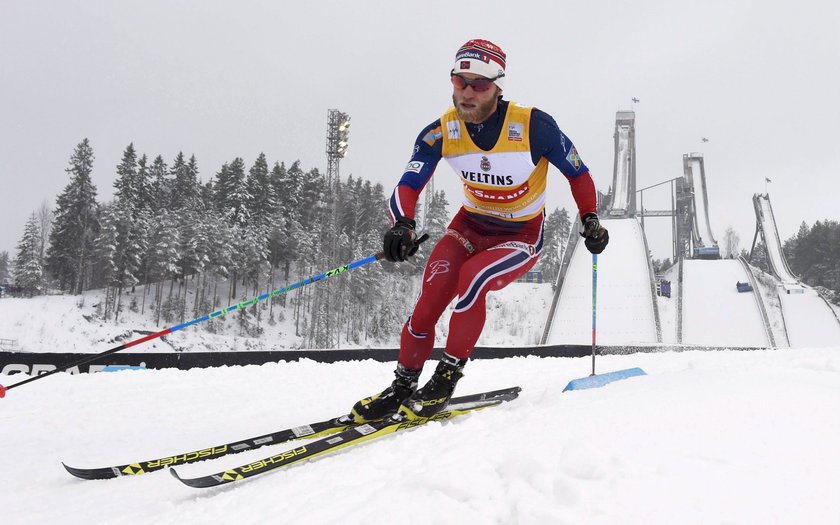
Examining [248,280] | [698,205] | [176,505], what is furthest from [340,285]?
[176,505]

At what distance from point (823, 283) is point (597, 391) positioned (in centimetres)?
5675

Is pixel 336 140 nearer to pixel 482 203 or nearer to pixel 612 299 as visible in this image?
pixel 612 299

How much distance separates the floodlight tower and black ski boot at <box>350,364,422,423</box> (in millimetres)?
22223

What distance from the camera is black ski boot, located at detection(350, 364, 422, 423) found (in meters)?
3.17

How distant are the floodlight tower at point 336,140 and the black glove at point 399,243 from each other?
22.1 metres

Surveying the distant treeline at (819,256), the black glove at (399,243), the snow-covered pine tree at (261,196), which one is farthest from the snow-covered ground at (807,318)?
the snow-covered pine tree at (261,196)

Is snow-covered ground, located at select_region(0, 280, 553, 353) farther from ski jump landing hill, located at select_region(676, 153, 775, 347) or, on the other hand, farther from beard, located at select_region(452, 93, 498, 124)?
beard, located at select_region(452, 93, 498, 124)

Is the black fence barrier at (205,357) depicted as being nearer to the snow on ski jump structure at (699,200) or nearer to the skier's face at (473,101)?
the skier's face at (473,101)

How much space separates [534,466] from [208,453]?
197 cm

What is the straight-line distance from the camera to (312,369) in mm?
6043

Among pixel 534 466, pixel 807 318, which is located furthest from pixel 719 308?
pixel 534 466

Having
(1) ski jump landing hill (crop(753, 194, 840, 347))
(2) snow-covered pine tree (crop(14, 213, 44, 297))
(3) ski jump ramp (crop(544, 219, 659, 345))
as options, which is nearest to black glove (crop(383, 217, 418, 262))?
(3) ski jump ramp (crop(544, 219, 659, 345))

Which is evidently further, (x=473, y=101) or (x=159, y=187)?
(x=159, y=187)

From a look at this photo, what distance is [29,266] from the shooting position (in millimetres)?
32875
